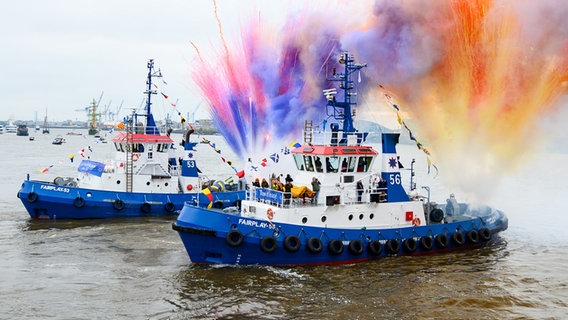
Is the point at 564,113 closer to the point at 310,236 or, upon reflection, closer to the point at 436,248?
the point at 436,248

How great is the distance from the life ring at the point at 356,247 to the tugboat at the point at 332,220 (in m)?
0.04

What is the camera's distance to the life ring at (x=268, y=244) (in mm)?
18688

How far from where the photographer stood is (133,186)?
3034 cm

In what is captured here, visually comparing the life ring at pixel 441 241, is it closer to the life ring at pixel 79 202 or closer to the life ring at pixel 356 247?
the life ring at pixel 356 247

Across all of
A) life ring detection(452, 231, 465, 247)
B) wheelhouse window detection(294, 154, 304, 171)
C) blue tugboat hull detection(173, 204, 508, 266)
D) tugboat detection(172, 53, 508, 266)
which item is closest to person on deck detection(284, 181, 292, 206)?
tugboat detection(172, 53, 508, 266)

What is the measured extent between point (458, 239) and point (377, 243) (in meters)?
4.05

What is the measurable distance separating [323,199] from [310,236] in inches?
60.6

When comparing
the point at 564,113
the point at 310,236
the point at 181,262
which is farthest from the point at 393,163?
the point at 181,262

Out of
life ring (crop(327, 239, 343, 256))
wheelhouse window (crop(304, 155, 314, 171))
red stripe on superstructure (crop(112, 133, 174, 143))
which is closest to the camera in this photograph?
life ring (crop(327, 239, 343, 256))

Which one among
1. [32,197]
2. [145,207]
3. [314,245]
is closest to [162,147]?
[145,207]

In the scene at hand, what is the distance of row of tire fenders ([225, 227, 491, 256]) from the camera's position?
736 inches

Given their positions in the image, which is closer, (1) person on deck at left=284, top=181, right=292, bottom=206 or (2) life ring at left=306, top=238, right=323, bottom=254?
(2) life ring at left=306, top=238, right=323, bottom=254

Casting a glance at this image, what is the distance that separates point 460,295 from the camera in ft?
56.6

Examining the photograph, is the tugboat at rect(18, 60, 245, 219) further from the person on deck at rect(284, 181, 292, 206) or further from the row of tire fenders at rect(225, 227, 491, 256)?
the row of tire fenders at rect(225, 227, 491, 256)
